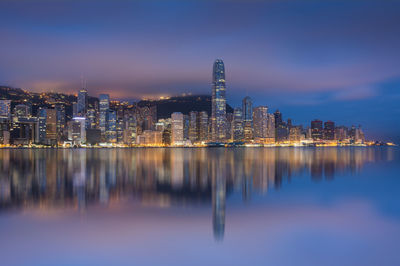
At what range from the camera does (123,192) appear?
22.0 m

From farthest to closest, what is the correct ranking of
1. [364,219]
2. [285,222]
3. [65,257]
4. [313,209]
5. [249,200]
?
1. [249,200]
2. [313,209]
3. [364,219]
4. [285,222]
5. [65,257]

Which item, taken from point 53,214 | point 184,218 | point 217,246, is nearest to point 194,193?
point 184,218

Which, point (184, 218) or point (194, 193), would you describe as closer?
point (184, 218)

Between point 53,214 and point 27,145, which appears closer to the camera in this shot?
point 53,214

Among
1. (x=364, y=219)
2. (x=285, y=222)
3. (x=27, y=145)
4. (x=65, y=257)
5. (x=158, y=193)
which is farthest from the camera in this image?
(x=27, y=145)

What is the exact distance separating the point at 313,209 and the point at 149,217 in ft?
27.3

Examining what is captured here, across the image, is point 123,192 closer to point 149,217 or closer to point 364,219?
point 149,217

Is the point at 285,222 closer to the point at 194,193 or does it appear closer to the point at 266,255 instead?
the point at 266,255

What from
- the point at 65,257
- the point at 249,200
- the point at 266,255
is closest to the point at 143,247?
the point at 65,257

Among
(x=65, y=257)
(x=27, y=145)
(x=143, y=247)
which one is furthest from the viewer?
(x=27, y=145)

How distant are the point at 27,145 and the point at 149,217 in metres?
202

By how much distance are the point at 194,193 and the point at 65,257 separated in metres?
12.4

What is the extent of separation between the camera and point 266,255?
10.2 meters

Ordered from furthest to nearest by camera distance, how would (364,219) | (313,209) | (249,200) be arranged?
1. (249,200)
2. (313,209)
3. (364,219)
